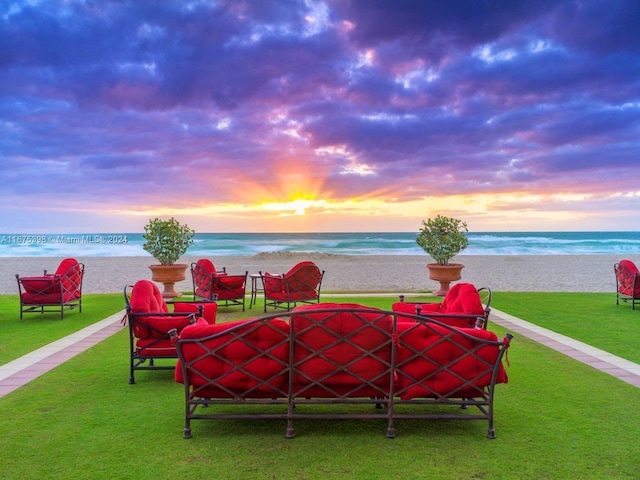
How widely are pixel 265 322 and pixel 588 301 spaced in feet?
29.6

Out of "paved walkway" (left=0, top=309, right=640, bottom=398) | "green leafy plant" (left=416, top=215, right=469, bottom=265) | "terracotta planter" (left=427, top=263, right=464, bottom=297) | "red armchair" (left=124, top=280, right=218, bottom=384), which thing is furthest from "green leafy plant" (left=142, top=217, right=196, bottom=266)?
"red armchair" (left=124, top=280, right=218, bottom=384)

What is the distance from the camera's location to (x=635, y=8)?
11719 mm

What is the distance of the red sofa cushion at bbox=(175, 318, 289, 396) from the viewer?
287cm

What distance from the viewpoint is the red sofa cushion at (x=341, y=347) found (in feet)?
9.30

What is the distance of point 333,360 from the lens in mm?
2879

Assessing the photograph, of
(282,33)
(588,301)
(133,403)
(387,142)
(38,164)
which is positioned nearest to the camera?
(133,403)

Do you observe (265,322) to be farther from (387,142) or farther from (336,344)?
(387,142)

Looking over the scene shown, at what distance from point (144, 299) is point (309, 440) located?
221 centimetres

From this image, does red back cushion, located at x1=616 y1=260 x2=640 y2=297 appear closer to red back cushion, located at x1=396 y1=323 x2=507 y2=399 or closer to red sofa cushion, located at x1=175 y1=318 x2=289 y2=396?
red back cushion, located at x1=396 y1=323 x2=507 y2=399

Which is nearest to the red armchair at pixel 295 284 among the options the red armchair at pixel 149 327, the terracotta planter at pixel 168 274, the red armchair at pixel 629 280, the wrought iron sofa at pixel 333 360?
the terracotta planter at pixel 168 274

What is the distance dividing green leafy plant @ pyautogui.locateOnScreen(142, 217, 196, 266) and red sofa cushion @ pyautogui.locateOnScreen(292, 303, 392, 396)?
8.31 m

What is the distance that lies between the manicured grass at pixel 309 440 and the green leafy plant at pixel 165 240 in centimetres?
663

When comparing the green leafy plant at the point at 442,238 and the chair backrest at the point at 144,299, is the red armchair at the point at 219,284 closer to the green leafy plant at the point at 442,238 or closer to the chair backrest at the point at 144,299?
the chair backrest at the point at 144,299

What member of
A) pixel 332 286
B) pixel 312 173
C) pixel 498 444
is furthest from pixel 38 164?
pixel 498 444
